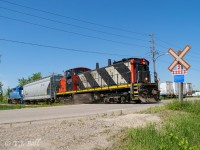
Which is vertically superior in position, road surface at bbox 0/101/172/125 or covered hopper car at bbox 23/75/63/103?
covered hopper car at bbox 23/75/63/103

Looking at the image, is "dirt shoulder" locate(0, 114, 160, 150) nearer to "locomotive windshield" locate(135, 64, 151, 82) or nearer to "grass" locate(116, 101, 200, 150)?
"grass" locate(116, 101, 200, 150)

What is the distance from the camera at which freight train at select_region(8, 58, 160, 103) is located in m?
22.8

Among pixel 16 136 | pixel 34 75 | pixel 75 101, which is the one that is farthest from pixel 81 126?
pixel 34 75

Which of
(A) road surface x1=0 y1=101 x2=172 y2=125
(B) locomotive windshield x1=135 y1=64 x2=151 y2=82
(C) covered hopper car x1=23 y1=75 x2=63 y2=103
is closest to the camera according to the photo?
(A) road surface x1=0 y1=101 x2=172 y2=125

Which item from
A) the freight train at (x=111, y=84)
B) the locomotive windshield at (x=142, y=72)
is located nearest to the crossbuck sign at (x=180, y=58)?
the freight train at (x=111, y=84)

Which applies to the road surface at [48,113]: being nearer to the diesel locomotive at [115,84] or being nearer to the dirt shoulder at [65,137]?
the dirt shoulder at [65,137]

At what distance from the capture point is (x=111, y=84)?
2539 cm

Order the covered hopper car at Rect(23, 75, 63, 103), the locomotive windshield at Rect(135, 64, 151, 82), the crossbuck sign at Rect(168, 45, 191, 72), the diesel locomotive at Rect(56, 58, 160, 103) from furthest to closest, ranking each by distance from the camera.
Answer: the covered hopper car at Rect(23, 75, 63, 103) < the locomotive windshield at Rect(135, 64, 151, 82) < the diesel locomotive at Rect(56, 58, 160, 103) < the crossbuck sign at Rect(168, 45, 191, 72)

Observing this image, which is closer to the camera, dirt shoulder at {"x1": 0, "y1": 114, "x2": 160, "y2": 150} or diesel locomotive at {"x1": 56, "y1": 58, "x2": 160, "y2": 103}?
dirt shoulder at {"x1": 0, "y1": 114, "x2": 160, "y2": 150}

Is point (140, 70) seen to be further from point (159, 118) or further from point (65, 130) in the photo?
point (65, 130)

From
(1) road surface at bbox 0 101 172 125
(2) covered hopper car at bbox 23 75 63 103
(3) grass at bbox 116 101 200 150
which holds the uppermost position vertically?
(2) covered hopper car at bbox 23 75 63 103

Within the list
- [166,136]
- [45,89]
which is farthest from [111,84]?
[166,136]

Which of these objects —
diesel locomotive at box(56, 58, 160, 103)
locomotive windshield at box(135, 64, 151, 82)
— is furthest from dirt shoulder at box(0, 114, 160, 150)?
locomotive windshield at box(135, 64, 151, 82)

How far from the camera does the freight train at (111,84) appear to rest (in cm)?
2277
